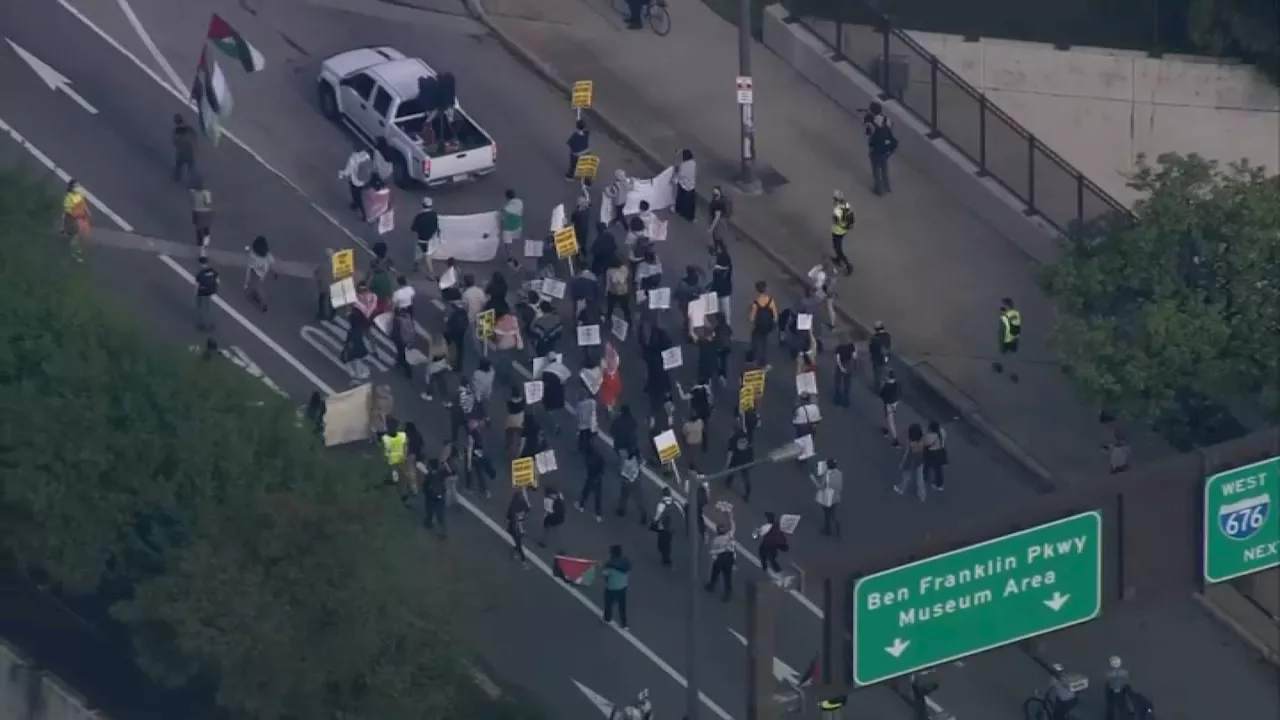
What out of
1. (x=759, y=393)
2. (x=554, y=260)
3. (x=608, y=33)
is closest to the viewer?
(x=759, y=393)

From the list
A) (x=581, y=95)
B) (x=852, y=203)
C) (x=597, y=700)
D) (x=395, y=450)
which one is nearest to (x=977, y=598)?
(x=597, y=700)

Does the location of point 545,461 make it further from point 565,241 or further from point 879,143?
point 879,143

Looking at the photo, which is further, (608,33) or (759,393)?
(608,33)

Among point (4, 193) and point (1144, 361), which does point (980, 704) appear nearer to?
point (1144, 361)

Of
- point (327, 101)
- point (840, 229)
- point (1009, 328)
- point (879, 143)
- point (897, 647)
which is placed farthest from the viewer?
point (327, 101)

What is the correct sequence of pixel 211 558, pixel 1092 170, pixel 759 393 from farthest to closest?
1. pixel 1092 170
2. pixel 759 393
3. pixel 211 558

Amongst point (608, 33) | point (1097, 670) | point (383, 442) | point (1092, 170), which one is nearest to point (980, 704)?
point (1097, 670)
